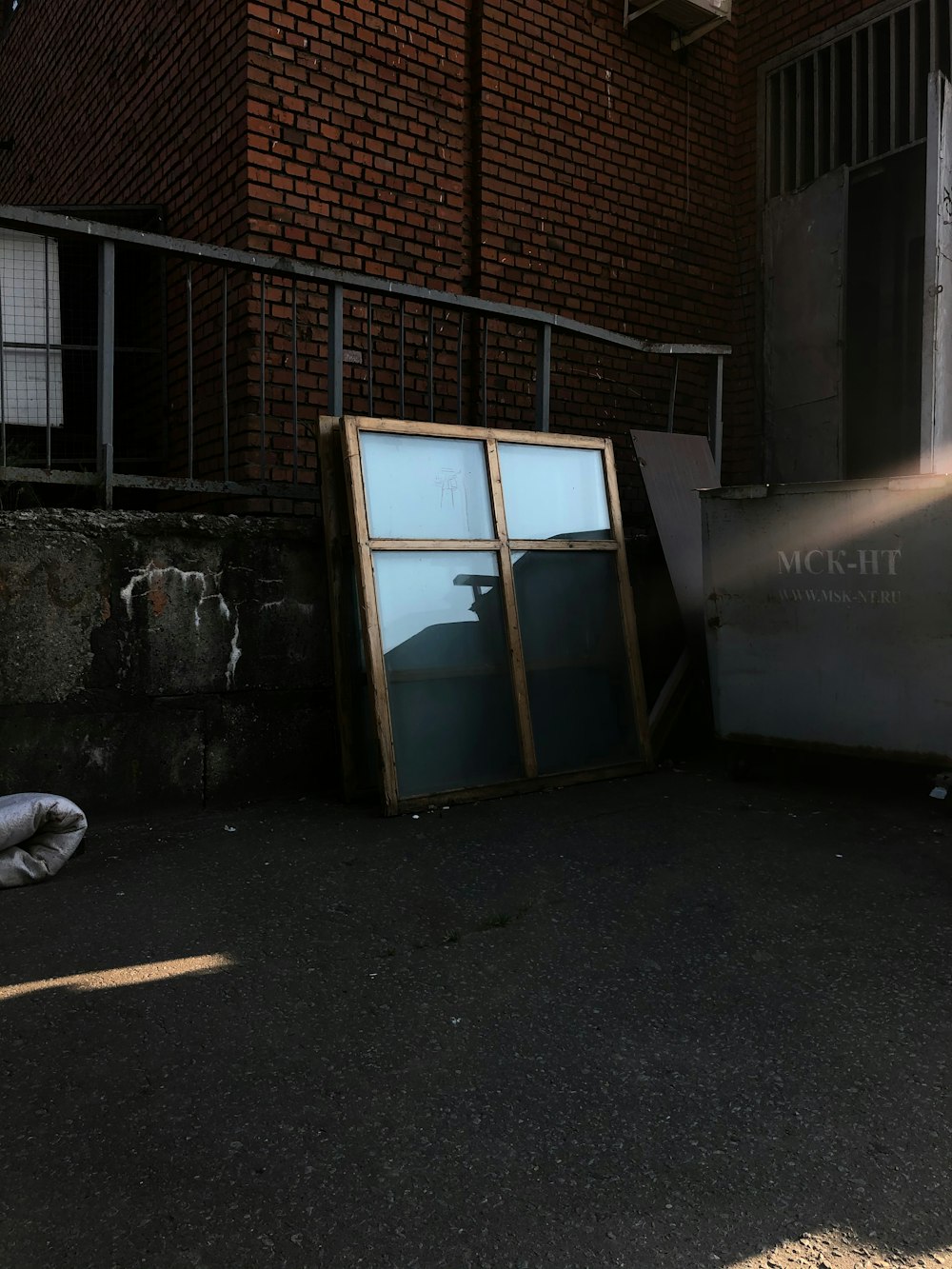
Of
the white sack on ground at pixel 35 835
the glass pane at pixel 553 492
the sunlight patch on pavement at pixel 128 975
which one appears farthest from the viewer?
the glass pane at pixel 553 492

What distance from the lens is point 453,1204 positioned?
1.66 m

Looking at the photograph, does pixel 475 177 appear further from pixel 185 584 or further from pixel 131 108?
pixel 185 584

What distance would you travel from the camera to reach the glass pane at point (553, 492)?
463 centimetres

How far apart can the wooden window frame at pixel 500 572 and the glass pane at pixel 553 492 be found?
0.04m

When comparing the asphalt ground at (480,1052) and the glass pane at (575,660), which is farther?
the glass pane at (575,660)

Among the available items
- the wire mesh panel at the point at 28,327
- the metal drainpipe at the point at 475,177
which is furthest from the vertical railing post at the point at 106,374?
the metal drainpipe at the point at 475,177

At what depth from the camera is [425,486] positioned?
4.36 m

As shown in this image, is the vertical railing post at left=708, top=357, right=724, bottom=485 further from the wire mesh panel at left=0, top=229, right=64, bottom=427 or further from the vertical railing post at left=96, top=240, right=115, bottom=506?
the wire mesh panel at left=0, top=229, right=64, bottom=427

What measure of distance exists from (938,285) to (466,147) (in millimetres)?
2910

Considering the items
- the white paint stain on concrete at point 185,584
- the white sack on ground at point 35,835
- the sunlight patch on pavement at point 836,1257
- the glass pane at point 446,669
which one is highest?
the white paint stain on concrete at point 185,584

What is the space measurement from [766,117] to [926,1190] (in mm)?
7451

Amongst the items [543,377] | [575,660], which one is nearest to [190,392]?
[543,377]

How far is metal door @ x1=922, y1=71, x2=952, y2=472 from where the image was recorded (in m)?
5.55

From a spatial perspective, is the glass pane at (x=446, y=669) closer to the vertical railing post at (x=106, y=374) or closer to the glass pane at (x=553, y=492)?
the glass pane at (x=553, y=492)
